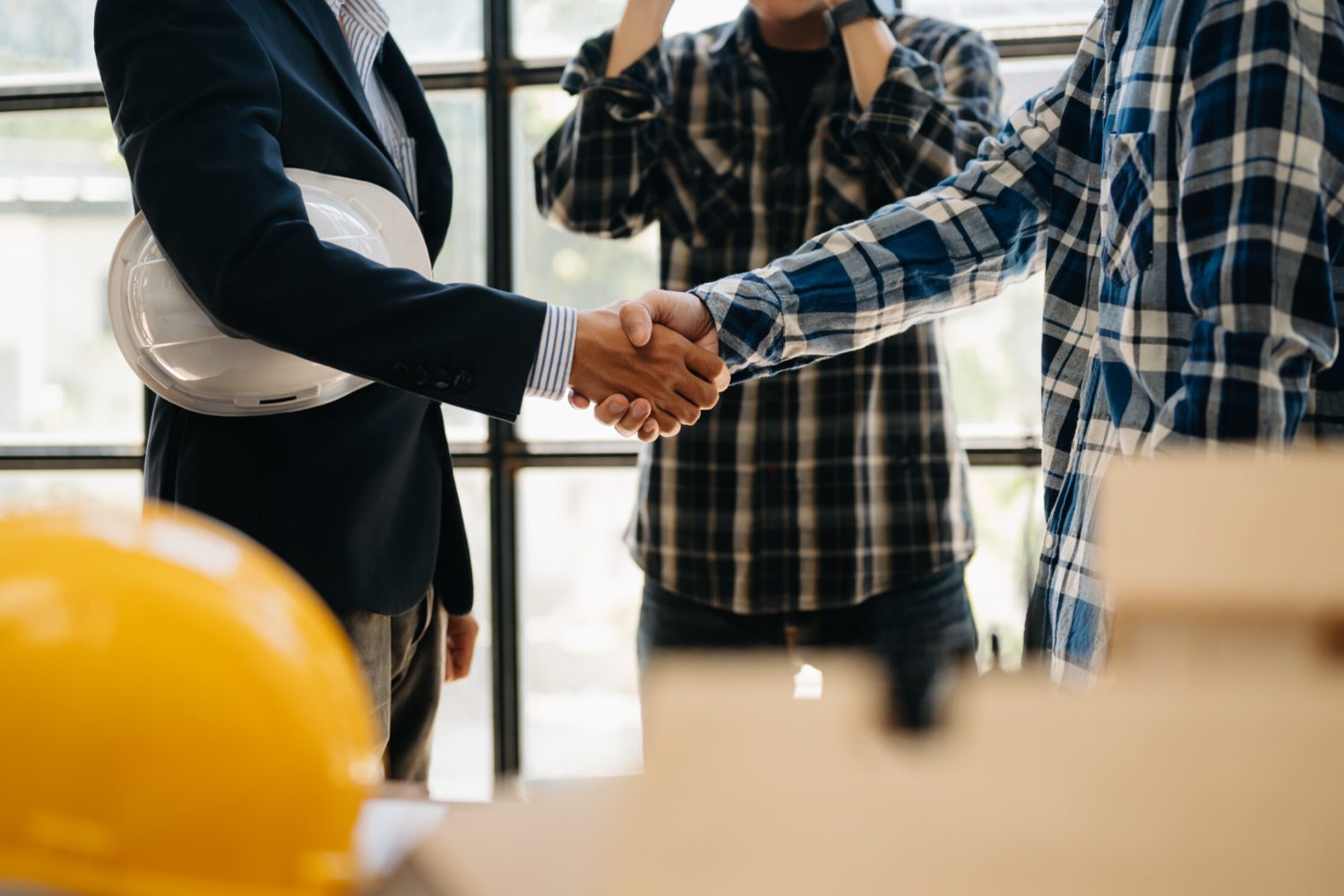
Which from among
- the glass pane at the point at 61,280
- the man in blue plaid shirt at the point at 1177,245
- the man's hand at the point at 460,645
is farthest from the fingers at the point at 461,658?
the glass pane at the point at 61,280

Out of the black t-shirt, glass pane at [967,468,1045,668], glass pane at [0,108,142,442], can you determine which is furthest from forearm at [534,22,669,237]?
glass pane at [0,108,142,442]

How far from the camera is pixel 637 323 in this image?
145 centimetres

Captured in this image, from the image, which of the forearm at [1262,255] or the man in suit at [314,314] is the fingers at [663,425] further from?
the forearm at [1262,255]

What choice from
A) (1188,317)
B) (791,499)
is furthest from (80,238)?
(1188,317)

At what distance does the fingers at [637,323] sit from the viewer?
1.44m

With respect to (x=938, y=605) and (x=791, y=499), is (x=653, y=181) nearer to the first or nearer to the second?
(x=791, y=499)

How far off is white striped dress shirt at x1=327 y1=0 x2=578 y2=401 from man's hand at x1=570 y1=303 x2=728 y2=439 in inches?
2.7

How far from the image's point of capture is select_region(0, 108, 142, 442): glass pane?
242 centimetres

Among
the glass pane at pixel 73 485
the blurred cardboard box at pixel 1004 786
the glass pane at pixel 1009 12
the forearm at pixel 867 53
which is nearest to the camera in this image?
the blurred cardboard box at pixel 1004 786

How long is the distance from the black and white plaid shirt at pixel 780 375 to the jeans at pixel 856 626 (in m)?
0.02

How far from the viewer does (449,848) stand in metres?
0.42

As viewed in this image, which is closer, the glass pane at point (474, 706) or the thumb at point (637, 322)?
the thumb at point (637, 322)

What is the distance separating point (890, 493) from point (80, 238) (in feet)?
6.26

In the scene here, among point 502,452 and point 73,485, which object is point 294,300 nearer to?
point 502,452
